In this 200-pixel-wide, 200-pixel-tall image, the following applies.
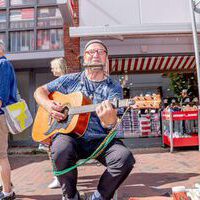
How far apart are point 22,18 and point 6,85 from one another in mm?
6027

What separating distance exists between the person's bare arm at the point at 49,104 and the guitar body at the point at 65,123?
0.06 m

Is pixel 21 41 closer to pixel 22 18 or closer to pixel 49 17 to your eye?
pixel 22 18

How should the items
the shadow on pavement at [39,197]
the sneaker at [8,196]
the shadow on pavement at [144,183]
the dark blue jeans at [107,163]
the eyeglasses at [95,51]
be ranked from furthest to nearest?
the shadow on pavement at [144,183] < the shadow on pavement at [39,197] < the sneaker at [8,196] < the eyeglasses at [95,51] < the dark blue jeans at [107,163]

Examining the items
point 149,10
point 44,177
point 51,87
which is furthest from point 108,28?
point 51,87

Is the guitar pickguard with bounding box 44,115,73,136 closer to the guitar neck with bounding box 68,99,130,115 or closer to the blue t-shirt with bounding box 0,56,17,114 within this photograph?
the guitar neck with bounding box 68,99,130,115

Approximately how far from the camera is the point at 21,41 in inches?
340

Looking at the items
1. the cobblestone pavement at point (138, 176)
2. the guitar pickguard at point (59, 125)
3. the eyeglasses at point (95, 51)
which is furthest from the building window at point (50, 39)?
the guitar pickguard at point (59, 125)

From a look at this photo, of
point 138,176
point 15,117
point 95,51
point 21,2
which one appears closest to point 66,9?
point 21,2

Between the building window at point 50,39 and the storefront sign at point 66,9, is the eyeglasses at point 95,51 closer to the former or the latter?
the storefront sign at point 66,9

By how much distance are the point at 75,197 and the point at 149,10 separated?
7.11m

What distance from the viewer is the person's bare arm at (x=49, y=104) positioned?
238 cm

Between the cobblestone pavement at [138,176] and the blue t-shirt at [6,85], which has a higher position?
the blue t-shirt at [6,85]

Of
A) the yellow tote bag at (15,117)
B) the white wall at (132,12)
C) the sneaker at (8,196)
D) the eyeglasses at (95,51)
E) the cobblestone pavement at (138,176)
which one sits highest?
the white wall at (132,12)

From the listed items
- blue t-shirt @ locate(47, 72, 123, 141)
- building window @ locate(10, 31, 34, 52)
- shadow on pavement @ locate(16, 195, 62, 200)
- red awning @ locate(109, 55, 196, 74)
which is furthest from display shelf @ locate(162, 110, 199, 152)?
blue t-shirt @ locate(47, 72, 123, 141)
